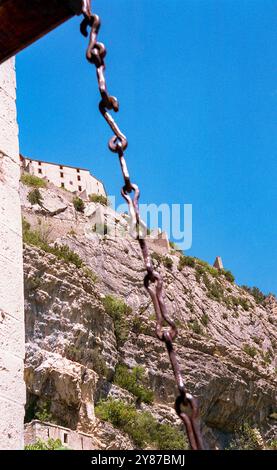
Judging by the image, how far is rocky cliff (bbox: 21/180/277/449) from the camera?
28828 mm

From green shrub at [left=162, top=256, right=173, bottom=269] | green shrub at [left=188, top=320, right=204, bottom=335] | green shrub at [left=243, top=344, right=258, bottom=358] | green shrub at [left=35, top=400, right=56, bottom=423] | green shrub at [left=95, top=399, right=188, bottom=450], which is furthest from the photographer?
green shrub at [left=162, top=256, right=173, bottom=269]

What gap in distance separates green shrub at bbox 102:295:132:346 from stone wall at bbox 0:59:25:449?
31235 millimetres

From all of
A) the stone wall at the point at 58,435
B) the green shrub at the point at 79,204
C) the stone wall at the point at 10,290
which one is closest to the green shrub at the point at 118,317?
the stone wall at the point at 58,435

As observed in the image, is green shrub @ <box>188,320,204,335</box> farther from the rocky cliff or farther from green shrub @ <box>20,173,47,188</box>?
green shrub @ <box>20,173,47,188</box>

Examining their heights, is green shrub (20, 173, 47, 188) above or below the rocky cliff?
above

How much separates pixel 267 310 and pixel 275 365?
8.19 m

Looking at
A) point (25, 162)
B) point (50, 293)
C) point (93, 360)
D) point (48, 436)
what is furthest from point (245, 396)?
point (25, 162)

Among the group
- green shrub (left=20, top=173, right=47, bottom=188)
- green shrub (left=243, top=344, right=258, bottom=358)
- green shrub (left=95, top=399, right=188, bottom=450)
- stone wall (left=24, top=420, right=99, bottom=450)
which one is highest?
green shrub (left=20, top=173, right=47, bottom=188)

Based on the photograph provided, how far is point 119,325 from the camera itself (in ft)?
120

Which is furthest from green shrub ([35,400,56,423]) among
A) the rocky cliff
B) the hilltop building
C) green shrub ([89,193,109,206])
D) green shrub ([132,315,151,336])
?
the hilltop building

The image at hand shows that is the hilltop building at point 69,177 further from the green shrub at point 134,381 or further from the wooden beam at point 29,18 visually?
the wooden beam at point 29,18
